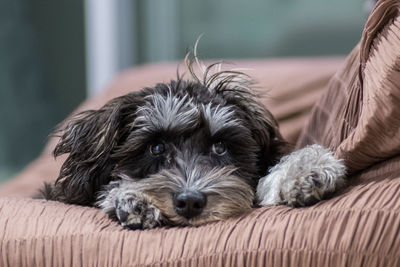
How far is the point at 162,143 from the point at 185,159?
Answer: 14cm

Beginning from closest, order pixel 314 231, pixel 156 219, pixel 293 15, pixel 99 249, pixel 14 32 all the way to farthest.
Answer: pixel 314 231 → pixel 99 249 → pixel 156 219 → pixel 293 15 → pixel 14 32

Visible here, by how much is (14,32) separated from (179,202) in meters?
5.77

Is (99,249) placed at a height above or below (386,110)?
below

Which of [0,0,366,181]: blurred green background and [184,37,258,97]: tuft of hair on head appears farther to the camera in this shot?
[0,0,366,181]: blurred green background

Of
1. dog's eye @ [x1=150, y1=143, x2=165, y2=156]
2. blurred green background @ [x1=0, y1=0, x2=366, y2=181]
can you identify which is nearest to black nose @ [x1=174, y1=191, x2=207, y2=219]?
dog's eye @ [x1=150, y1=143, x2=165, y2=156]

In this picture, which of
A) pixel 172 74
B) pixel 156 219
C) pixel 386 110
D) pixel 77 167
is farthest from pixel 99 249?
pixel 172 74

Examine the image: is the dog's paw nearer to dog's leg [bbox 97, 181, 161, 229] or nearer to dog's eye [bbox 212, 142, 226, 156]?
dog's leg [bbox 97, 181, 161, 229]

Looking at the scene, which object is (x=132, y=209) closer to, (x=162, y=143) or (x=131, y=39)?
(x=162, y=143)

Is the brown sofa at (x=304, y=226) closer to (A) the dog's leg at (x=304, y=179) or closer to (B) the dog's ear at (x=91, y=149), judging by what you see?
(A) the dog's leg at (x=304, y=179)

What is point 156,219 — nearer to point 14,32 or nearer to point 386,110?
point 386,110

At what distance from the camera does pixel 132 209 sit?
1974 mm

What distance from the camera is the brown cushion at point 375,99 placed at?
1824 mm

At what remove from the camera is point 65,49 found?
7492 mm

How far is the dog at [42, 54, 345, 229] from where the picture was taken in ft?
6.48
